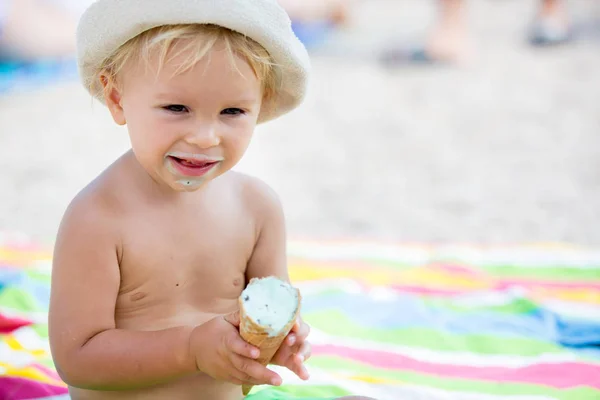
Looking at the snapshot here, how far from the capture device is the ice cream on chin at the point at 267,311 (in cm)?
127

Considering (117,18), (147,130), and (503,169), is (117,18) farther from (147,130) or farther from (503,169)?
(503,169)

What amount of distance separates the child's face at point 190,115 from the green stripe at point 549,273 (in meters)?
1.62

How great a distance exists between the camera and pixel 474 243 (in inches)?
131

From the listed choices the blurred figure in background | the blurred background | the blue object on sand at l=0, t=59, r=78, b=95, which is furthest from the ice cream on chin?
the blurred figure in background

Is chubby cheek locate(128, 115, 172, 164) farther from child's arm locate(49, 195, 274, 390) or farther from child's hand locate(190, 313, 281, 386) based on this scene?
child's hand locate(190, 313, 281, 386)

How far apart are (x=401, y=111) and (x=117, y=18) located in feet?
12.4

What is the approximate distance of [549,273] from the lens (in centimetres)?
280

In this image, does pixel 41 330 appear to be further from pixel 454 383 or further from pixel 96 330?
pixel 454 383

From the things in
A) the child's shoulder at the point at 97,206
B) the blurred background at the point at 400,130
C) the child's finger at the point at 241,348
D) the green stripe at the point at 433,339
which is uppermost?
the blurred background at the point at 400,130

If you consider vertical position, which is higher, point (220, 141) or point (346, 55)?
point (346, 55)

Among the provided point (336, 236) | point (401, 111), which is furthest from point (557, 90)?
point (336, 236)

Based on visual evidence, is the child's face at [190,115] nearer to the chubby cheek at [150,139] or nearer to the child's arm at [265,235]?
the chubby cheek at [150,139]

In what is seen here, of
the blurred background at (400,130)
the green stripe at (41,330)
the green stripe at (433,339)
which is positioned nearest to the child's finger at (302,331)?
the green stripe at (433,339)

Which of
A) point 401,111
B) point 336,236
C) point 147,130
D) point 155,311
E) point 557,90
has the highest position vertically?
point 557,90
